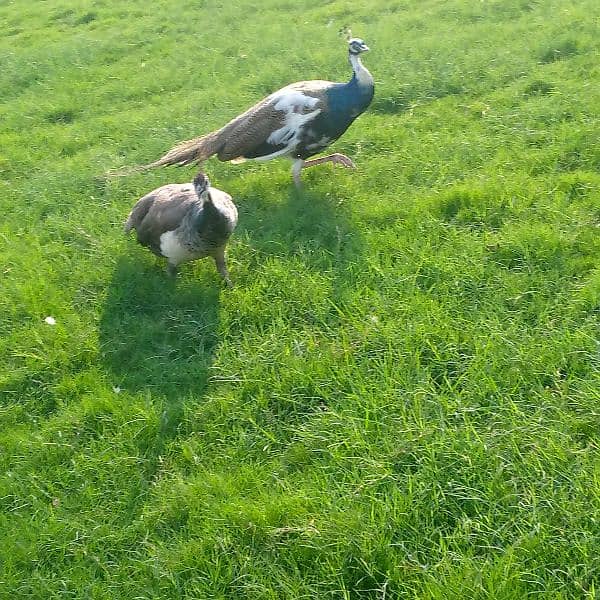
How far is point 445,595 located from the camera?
7.95ft

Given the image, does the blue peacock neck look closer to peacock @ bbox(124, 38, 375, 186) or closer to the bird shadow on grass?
peacock @ bbox(124, 38, 375, 186)

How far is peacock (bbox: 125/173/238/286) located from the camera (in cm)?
421

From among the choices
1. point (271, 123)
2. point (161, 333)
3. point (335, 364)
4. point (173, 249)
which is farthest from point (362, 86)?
point (335, 364)

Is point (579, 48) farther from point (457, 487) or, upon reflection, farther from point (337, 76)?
point (457, 487)

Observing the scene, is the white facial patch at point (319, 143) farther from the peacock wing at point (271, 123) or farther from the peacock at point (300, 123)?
the peacock wing at point (271, 123)

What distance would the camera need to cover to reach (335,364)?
11.8ft

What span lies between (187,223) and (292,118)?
156 centimetres

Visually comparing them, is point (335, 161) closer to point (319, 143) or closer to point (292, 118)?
point (319, 143)

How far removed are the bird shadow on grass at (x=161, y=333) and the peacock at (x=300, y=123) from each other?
1.30 meters

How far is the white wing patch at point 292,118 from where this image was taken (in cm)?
534

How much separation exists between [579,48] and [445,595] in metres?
6.25

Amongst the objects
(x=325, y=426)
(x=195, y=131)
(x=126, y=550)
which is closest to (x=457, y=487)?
(x=325, y=426)

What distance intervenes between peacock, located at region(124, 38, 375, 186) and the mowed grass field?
0.96 feet

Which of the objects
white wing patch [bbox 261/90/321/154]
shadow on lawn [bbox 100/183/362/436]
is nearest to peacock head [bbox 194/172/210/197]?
shadow on lawn [bbox 100/183/362/436]
